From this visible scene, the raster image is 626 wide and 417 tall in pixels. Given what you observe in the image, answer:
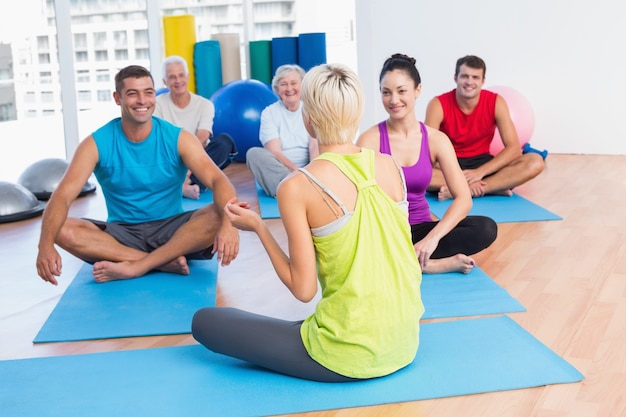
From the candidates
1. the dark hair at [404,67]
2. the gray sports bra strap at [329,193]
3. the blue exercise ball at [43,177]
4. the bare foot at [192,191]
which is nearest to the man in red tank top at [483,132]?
the bare foot at [192,191]

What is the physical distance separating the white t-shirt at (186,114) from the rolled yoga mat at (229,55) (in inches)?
75.6

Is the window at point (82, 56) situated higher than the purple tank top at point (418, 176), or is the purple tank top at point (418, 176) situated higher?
the window at point (82, 56)

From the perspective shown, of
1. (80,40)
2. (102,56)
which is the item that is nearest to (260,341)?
(80,40)

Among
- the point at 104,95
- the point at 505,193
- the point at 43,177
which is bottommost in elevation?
the point at 505,193

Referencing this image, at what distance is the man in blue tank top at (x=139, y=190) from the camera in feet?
11.1

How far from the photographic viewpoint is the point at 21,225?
4.84 meters

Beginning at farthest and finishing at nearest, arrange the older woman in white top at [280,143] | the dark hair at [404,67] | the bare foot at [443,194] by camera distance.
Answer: the older woman in white top at [280,143], the bare foot at [443,194], the dark hair at [404,67]

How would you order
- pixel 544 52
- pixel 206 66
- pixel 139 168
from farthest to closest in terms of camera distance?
pixel 206 66 → pixel 544 52 → pixel 139 168

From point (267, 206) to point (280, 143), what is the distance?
47cm

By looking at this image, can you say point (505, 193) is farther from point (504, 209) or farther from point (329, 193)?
point (329, 193)

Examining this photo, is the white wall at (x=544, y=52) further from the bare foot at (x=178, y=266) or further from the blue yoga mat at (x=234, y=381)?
the blue yoga mat at (x=234, y=381)

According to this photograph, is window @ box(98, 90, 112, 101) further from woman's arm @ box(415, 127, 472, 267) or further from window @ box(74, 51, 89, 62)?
woman's arm @ box(415, 127, 472, 267)

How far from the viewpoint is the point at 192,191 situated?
530cm

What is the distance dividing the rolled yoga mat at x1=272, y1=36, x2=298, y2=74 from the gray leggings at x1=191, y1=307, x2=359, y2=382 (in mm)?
4872
